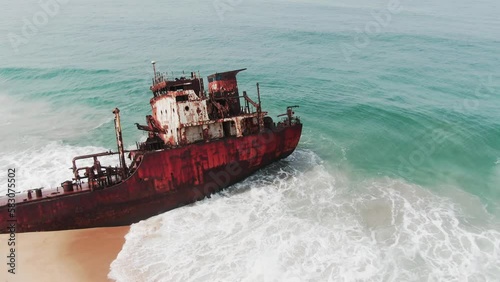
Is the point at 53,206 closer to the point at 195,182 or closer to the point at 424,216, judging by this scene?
the point at 195,182

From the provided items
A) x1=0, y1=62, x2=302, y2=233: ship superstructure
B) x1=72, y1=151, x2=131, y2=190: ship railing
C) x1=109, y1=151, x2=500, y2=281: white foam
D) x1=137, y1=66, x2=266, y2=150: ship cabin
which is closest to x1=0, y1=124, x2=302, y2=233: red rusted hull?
x1=0, y1=62, x2=302, y2=233: ship superstructure

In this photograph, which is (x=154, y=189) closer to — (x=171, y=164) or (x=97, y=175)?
(x=171, y=164)

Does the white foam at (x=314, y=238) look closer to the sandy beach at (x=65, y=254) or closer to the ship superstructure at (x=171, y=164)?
→ the sandy beach at (x=65, y=254)

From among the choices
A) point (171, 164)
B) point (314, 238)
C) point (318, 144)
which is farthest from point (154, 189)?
point (318, 144)

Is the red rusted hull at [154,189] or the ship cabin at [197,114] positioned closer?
the red rusted hull at [154,189]

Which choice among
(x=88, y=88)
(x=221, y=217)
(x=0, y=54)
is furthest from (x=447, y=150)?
(x=0, y=54)

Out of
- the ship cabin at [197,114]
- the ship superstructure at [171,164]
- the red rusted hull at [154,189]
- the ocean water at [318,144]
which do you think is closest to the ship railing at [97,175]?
the ship superstructure at [171,164]

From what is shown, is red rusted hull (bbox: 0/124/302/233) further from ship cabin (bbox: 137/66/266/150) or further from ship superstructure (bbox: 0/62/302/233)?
ship cabin (bbox: 137/66/266/150)
